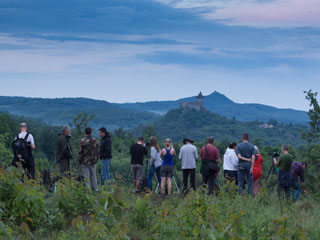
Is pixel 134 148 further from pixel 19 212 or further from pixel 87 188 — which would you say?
pixel 19 212

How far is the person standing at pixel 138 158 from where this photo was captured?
11898 millimetres

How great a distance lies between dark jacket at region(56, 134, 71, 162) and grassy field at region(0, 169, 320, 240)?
2646mm

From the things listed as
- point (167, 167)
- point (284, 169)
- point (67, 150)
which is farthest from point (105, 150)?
point (284, 169)

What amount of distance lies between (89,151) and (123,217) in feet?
16.2

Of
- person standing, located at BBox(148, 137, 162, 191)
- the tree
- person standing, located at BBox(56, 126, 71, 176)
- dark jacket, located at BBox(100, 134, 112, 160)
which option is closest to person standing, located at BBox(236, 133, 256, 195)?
person standing, located at BBox(148, 137, 162, 191)

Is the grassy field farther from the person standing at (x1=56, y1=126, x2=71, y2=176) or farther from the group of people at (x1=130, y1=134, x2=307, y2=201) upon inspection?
the person standing at (x1=56, y1=126, x2=71, y2=176)

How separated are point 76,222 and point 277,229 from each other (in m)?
2.12

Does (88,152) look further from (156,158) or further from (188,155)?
(188,155)

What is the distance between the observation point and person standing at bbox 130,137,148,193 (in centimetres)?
1190

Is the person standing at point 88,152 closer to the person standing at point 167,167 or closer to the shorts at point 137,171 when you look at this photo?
the shorts at point 137,171

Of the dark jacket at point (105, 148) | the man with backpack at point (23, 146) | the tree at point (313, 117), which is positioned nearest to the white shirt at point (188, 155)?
the dark jacket at point (105, 148)

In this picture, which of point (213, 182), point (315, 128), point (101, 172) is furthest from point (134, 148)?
point (315, 128)

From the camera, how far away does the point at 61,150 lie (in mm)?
11016

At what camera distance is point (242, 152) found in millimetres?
10992
